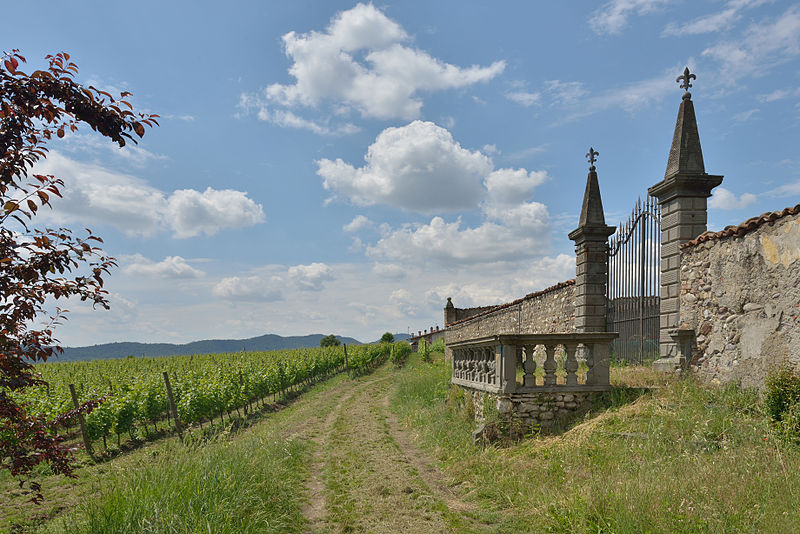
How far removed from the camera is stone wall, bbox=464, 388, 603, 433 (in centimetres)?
779

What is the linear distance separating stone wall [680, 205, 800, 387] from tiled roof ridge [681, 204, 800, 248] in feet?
0.04

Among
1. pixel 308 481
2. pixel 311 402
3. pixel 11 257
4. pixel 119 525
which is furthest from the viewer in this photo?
pixel 311 402

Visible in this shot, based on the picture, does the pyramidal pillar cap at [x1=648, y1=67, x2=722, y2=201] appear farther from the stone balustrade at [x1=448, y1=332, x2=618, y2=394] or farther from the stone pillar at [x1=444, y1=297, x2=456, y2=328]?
the stone pillar at [x1=444, y1=297, x2=456, y2=328]

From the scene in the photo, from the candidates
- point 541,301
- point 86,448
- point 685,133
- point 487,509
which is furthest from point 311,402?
point 685,133

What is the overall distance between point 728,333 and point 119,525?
8255 millimetres

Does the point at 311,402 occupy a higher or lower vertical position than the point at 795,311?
lower

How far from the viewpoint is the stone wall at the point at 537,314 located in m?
13.1

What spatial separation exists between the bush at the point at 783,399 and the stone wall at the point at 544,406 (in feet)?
7.79

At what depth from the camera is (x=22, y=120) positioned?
3623mm

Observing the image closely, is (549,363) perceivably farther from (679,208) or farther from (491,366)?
(679,208)

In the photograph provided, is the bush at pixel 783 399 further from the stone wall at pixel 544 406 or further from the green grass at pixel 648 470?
the stone wall at pixel 544 406

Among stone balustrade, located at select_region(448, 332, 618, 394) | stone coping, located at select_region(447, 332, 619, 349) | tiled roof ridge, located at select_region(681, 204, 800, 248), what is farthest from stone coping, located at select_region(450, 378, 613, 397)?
tiled roof ridge, located at select_region(681, 204, 800, 248)

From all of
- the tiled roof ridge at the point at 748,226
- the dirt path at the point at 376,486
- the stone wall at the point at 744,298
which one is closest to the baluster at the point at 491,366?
the dirt path at the point at 376,486

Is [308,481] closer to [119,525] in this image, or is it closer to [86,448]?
[119,525]
